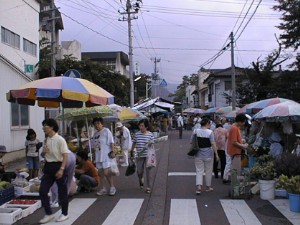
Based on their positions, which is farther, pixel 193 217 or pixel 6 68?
pixel 6 68

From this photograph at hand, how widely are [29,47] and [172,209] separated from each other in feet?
66.9

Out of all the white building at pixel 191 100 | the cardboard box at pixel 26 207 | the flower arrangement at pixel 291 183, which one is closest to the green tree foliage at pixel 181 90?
the white building at pixel 191 100

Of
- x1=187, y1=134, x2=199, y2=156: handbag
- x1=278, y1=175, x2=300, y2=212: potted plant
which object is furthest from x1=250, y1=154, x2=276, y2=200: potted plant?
x1=187, y1=134, x2=199, y2=156: handbag

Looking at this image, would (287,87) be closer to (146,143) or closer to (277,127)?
(277,127)

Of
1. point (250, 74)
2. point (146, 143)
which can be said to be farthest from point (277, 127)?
point (250, 74)

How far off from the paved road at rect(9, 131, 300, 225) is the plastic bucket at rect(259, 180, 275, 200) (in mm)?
177

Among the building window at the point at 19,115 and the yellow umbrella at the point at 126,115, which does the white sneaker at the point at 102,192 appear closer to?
the building window at the point at 19,115

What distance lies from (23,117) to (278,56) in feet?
72.6

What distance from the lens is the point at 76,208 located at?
8203 millimetres

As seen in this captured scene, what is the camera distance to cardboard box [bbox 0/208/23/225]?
704 cm

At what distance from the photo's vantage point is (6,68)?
52.5ft

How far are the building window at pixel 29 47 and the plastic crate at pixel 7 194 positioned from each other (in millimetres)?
17613

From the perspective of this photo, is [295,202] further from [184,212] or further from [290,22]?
[290,22]

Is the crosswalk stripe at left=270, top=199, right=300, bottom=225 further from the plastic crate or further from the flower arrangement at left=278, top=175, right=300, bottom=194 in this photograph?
the plastic crate
